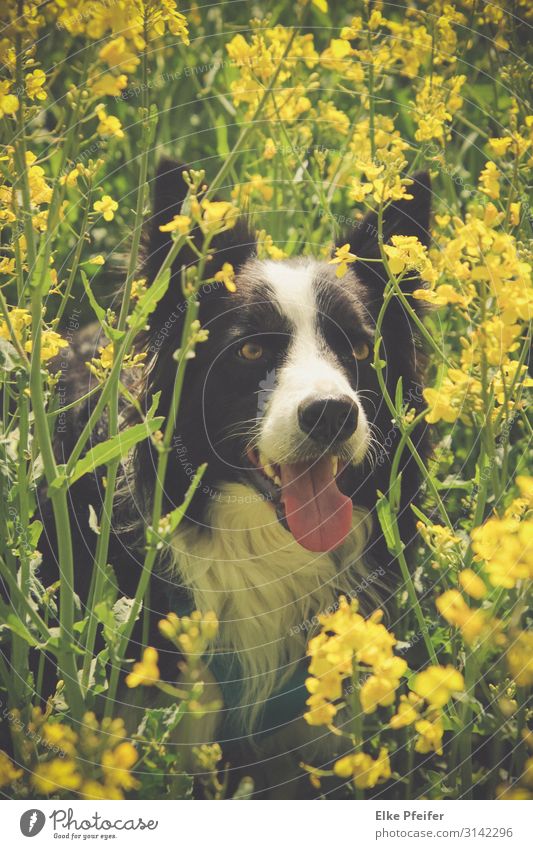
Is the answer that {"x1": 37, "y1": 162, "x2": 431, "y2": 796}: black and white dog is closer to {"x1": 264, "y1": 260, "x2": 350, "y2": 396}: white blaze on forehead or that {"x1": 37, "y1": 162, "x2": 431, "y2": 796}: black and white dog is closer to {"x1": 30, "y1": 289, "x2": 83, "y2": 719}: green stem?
{"x1": 264, "y1": 260, "x2": 350, "y2": 396}: white blaze on forehead

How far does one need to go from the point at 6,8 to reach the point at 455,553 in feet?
5.06

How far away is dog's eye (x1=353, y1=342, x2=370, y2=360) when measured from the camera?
7.89ft

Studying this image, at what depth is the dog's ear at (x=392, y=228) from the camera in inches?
92.3

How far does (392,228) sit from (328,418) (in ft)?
2.20

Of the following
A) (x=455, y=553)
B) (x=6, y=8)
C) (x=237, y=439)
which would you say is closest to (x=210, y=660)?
(x=237, y=439)

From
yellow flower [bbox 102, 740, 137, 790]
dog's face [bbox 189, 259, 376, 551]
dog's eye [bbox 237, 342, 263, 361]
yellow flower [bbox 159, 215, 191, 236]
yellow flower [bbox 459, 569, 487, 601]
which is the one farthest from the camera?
dog's eye [bbox 237, 342, 263, 361]

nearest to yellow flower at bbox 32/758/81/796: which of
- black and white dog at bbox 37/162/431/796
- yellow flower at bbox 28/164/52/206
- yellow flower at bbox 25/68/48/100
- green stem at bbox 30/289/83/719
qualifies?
green stem at bbox 30/289/83/719

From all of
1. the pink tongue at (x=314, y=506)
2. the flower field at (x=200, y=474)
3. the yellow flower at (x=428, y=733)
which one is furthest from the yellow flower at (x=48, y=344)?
the yellow flower at (x=428, y=733)

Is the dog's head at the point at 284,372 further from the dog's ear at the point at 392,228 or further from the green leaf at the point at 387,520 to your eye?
the green leaf at the point at 387,520

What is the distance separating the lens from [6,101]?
1730mm

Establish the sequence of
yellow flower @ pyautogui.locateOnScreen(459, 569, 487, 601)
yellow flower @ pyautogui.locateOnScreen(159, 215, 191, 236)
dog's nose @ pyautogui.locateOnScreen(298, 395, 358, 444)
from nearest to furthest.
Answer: yellow flower @ pyautogui.locateOnScreen(159, 215, 191, 236) < yellow flower @ pyautogui.locateOnScreen(459, 569, 487, 601) < dog's nose @ pyautogui.locateOnScreen(298, 395, 358, 444)

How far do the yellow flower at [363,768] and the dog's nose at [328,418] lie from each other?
2.48 ft

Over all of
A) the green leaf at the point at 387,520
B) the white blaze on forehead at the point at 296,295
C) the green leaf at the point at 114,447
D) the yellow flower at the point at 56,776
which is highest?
the white blaze on forehead at the point at 296,295

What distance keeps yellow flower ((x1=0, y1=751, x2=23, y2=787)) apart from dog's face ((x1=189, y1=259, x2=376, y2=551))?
0.87m
